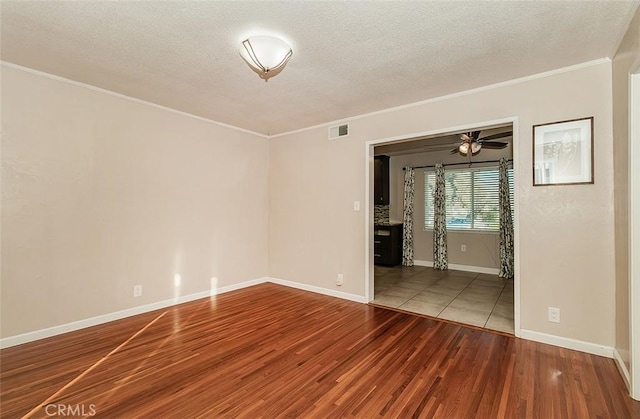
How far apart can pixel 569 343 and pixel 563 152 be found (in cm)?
176

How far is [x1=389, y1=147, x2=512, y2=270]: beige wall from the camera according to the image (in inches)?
236

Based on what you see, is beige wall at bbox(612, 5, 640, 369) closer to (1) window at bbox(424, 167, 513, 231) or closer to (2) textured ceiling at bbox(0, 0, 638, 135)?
(2) textured ceiling at bbox(0, 0, 638, 135)

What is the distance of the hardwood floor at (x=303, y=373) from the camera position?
189 cm

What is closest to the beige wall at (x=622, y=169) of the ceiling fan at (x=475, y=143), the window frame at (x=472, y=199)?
the ceiling fan at (x=475, y=143)

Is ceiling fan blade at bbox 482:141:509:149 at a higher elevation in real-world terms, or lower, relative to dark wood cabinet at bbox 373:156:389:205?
higher

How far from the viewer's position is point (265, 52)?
2246 millimetres

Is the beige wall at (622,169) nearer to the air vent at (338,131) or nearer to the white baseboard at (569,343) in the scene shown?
the white baseboard at (569,343)

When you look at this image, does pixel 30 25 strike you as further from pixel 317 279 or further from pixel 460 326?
pixel 460 326

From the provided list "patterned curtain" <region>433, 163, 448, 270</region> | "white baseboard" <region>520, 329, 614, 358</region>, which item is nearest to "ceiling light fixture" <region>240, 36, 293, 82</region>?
"white baseboard" <region>520, 329, 614, 358</region>

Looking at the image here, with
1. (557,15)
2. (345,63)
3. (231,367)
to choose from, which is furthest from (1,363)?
(557,15)

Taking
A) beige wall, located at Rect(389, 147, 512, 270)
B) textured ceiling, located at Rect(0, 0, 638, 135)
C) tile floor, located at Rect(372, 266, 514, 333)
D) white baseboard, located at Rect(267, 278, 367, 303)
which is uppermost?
textured ceiling, located at Rect(0, 0, 638, 135)

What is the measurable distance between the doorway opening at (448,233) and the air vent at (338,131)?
1.50 feet

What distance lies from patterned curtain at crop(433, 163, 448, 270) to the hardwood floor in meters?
3.32

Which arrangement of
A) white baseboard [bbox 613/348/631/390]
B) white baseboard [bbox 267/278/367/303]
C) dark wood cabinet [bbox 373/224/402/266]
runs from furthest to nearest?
dark wood cabinet [bbox 373/224/402/266] → white baseboard [bbox 267/278/367/303] → white baseboard [bbox 613/348/631/390]
